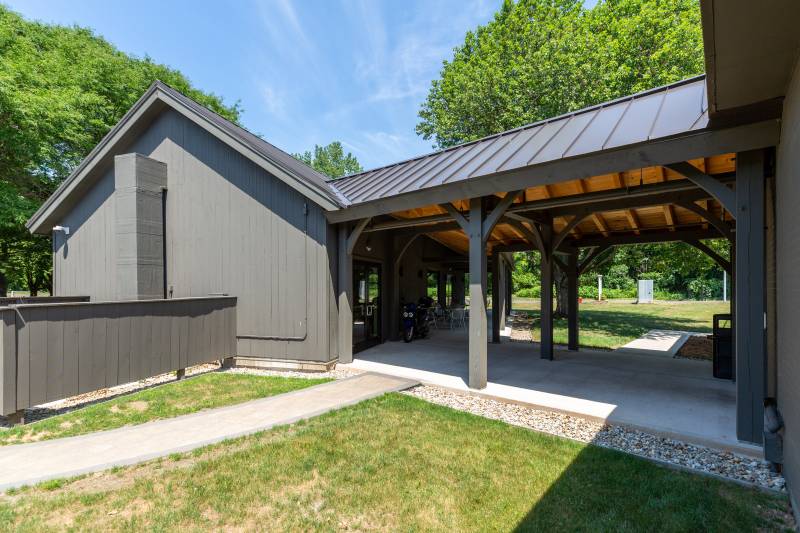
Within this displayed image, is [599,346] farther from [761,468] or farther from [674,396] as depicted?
[761,468]

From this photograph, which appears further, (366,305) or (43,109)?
(43,109)

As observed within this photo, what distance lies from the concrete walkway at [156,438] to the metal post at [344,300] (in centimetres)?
217

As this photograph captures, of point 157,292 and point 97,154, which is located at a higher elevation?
point 97,154

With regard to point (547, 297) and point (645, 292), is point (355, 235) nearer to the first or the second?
point (547, 297)

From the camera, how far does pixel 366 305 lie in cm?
982

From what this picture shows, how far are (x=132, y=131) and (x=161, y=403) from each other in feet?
23.3

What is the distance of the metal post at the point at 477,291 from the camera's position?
19.3 feet

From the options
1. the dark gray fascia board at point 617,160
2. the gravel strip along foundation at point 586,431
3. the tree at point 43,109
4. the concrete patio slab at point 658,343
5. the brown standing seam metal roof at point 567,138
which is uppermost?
the tree at point 43,109

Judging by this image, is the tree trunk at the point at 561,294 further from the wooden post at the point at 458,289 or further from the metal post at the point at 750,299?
the metal post at the point at 750,299

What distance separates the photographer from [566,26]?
17.5 metres

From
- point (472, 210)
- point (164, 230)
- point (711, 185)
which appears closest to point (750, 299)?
point (711, 185)

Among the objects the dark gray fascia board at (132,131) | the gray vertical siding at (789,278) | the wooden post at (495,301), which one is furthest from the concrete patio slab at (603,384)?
the dark gray fascia board at (132,131)

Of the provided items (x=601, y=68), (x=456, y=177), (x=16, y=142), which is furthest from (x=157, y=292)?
(x=601, y=68)

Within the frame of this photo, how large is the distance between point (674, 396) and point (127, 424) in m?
7.49
